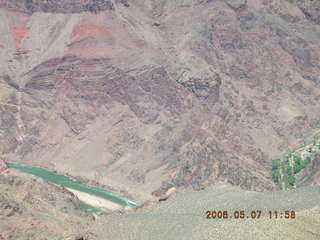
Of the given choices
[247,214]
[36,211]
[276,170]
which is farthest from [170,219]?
[276,170]

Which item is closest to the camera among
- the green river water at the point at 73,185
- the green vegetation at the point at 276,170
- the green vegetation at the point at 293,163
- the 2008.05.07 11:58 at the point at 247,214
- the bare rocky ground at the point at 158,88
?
the 2008.05.07 11:58 at the point at 247,214

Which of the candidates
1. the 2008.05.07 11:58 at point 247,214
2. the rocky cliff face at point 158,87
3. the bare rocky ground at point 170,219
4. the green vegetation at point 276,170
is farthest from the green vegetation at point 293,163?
the 2008.05.07 11:58 at point 247,214

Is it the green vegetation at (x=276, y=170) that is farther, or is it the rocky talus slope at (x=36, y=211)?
the green vegetation at (x=276, y=170)

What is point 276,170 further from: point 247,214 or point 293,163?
point 247,214

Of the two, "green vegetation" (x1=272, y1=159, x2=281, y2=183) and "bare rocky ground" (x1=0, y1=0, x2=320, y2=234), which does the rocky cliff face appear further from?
"green vegetation" (x1=272, y1=159, x2=281, y2=183)

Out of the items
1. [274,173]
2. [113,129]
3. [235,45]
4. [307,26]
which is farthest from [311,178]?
[307,26]

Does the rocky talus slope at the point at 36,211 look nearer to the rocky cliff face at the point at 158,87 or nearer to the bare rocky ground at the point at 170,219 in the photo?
the bare rocky ground at the point at 170,219

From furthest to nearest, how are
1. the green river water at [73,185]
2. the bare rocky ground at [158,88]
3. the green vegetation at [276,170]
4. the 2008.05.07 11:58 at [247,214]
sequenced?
the bare rocky ground at [158,88]
the green vegetation at [276,170]
the green river water at [73,185]
the 2008.05.07 11:58 at [247,214]

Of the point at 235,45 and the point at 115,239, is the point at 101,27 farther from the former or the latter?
the point at 115,239

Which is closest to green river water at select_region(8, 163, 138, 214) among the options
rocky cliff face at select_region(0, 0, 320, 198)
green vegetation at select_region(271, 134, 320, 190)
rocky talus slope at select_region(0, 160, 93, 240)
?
rocky cliff face at select_region(0, 0, 320, 198)
